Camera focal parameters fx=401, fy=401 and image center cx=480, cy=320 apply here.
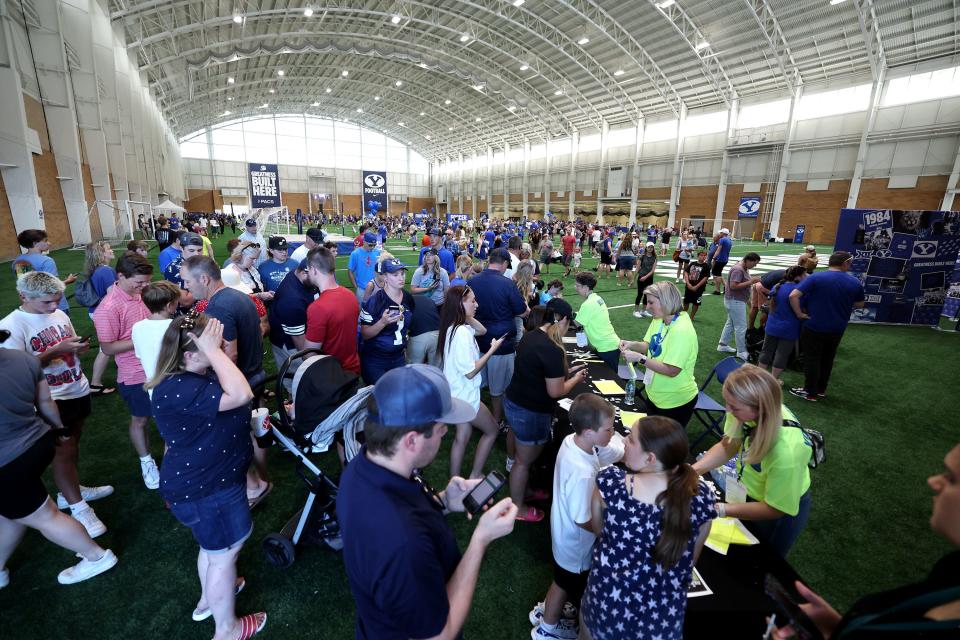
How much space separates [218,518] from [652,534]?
2.24 m

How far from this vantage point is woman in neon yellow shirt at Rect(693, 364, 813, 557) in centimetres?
224

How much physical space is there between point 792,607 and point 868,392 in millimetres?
7114

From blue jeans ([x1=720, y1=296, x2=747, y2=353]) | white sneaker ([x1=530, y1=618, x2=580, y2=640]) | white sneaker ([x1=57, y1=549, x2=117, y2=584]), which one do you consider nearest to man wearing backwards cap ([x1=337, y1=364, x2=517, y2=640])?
white sneaker ([x1=530, y1=618, x2=580, y2=640])

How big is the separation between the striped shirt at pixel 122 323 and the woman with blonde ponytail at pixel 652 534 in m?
3.87

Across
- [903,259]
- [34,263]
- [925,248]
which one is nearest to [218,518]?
[34,263]

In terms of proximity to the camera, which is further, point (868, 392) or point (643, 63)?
point (643, 63)

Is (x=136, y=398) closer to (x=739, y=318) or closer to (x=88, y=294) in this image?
(x=88, y=294)

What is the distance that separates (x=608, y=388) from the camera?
4180 millimetres

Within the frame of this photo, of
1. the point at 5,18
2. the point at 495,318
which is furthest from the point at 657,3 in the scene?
the point at 5,18

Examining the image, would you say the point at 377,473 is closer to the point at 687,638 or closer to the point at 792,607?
the point at 792,607

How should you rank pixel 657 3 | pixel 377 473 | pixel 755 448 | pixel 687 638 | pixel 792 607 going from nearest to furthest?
1. pixel 377 473
2. pixel 792 607
3. pixel 687 638
4. pixel 755 448
5. pixel 657 3

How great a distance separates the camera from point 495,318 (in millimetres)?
4797

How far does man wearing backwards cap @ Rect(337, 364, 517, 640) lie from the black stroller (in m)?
1.13

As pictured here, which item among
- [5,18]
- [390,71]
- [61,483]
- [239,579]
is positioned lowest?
[239,579]
